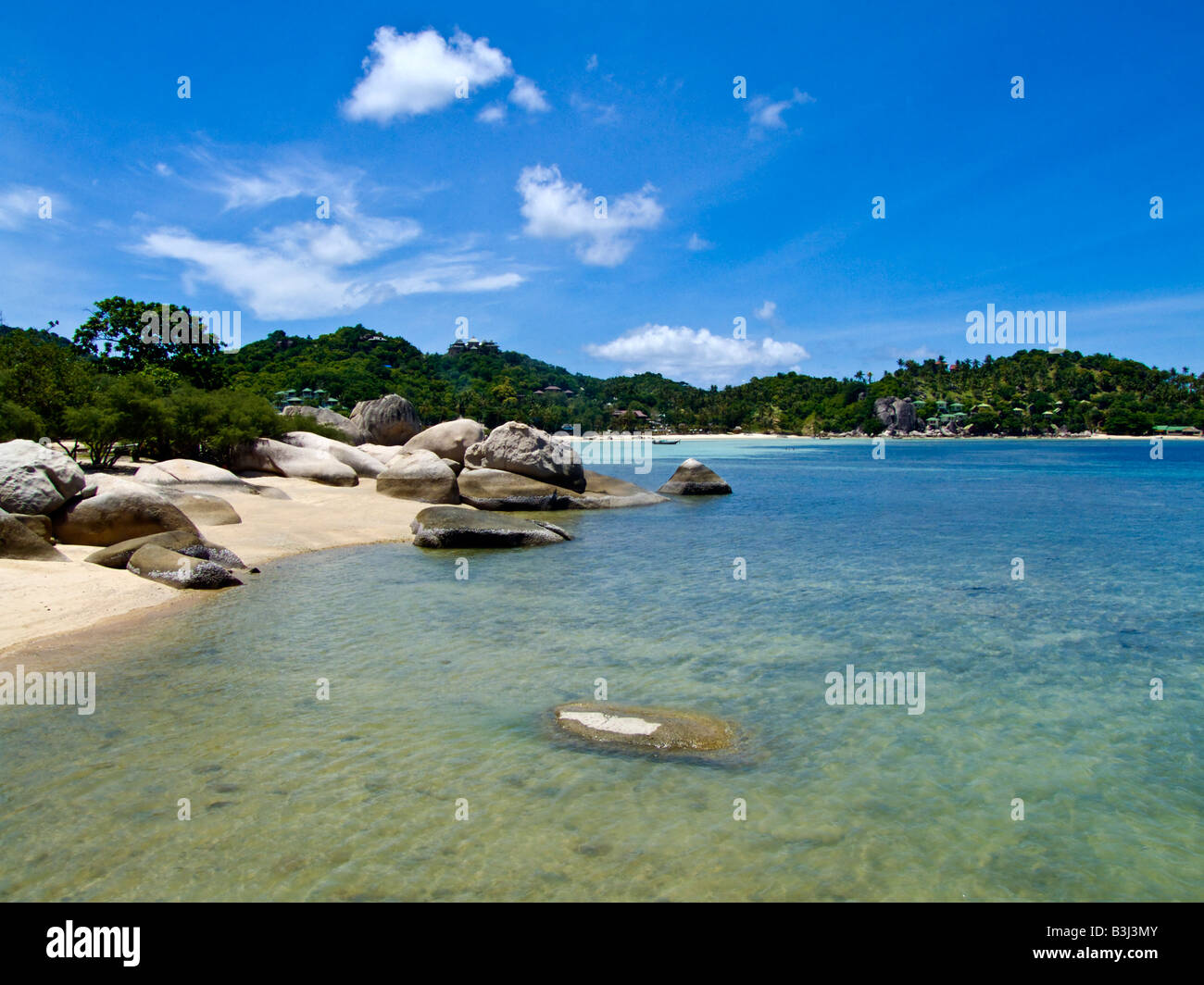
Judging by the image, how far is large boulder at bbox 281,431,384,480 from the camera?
28312mm

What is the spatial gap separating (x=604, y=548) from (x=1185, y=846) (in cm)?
1340

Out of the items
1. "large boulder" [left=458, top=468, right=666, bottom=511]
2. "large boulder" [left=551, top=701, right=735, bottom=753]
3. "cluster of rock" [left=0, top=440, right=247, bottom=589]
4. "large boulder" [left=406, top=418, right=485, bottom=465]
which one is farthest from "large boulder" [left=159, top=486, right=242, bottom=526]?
"large boulder" [left=406, top=418, right=485, bottom=465]

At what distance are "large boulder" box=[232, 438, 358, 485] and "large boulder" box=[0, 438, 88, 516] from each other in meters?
11.8

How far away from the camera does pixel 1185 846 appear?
208 inches

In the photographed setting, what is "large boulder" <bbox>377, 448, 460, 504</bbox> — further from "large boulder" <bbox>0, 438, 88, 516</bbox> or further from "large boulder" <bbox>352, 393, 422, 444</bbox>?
"large boulder" <bbox>352, 393, 422, 444</bbox>

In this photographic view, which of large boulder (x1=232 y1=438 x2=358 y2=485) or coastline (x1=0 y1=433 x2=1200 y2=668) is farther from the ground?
large boulder (x1=232 y1=438 x2=358 y2=485)

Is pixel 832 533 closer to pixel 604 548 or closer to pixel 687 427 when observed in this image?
pixel 604 548

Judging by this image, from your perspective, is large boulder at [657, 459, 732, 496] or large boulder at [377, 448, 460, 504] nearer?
large boulder at [377, 448, 460, 504]

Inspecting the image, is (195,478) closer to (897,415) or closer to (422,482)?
(422,482)

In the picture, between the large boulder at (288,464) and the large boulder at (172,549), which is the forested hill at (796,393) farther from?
the large boulder at (172,549)

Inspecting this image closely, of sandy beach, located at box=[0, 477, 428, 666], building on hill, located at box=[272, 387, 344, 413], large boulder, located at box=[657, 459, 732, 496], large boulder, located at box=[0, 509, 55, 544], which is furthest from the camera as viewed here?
building on hill, located at box=[272, 387, 344, 413]

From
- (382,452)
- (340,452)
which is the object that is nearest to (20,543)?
(340,452)

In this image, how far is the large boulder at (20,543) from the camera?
1184 cm
